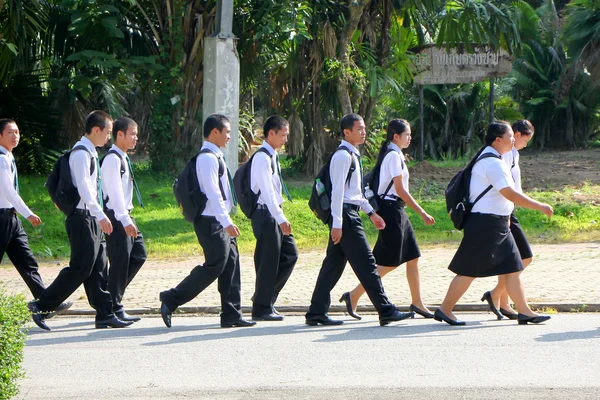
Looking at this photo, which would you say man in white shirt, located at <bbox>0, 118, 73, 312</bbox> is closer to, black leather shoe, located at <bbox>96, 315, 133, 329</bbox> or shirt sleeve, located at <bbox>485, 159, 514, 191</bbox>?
black leather shoe, located at <bbox>96, 315, 133, 329</bbox>

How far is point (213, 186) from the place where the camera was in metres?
8.12

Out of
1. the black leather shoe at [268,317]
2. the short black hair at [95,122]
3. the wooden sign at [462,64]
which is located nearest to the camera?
the short black hair at [95,122]

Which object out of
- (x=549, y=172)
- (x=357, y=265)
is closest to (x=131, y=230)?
(x=357, y=265)

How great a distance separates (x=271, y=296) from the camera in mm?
8719

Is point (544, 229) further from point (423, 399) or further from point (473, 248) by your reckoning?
point (423, 399)

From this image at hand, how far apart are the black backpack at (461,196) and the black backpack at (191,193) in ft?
6.68

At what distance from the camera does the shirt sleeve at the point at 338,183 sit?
8188mm

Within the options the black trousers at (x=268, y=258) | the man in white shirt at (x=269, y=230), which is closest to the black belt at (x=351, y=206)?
the man in white shirt at (x=269, y=230)

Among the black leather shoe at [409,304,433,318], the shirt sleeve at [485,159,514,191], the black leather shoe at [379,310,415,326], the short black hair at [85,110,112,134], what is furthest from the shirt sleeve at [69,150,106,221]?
the shirt sleeve at [485,159,514,191]

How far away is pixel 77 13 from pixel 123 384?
10.2m

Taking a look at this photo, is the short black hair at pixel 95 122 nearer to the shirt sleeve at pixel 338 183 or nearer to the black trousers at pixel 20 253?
the black trousers at pixel 20 253

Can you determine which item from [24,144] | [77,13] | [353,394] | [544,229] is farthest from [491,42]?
[353,394]

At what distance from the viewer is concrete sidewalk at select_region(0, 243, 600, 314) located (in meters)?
9.52

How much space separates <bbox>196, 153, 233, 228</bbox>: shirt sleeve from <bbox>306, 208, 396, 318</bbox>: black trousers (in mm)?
1041
